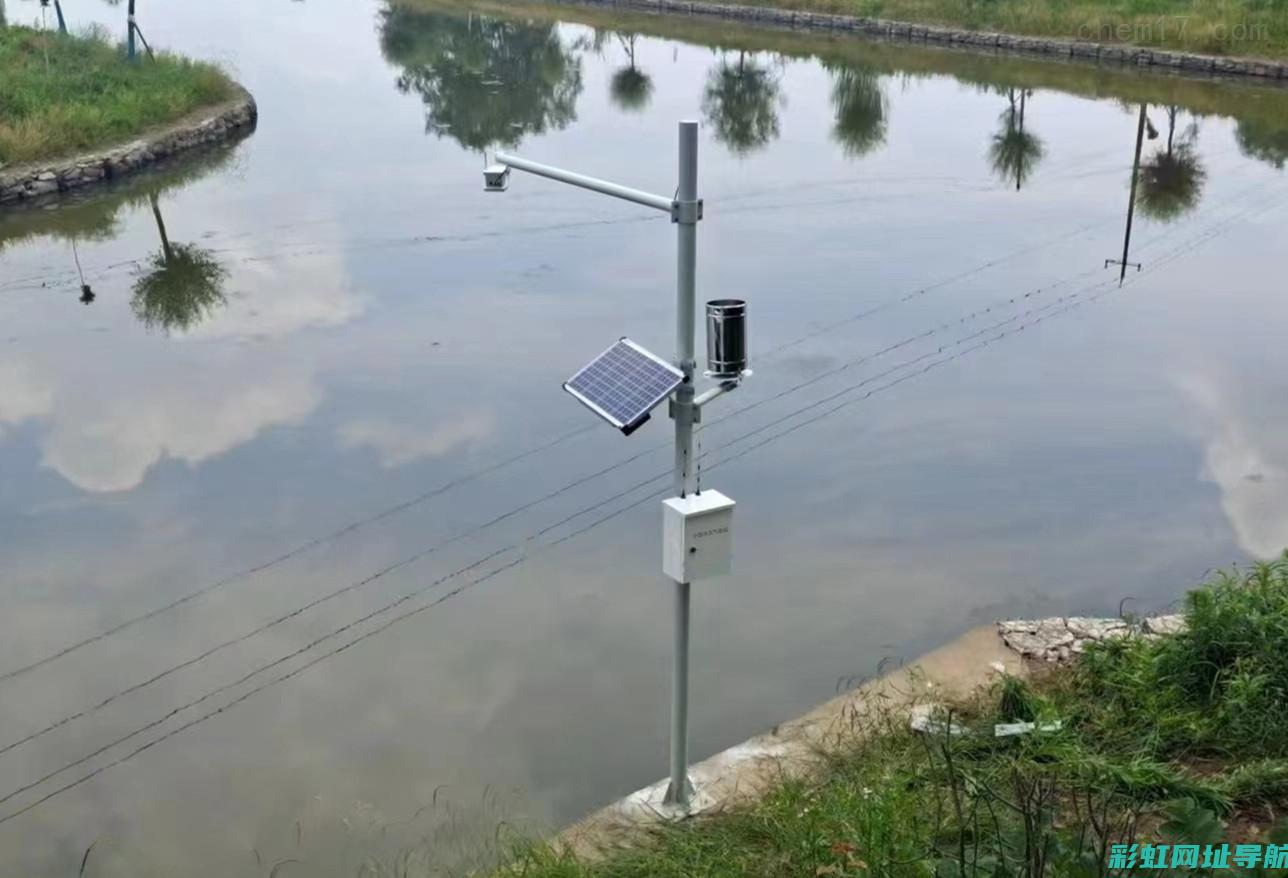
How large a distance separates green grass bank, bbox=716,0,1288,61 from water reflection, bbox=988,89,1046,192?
22.6ft

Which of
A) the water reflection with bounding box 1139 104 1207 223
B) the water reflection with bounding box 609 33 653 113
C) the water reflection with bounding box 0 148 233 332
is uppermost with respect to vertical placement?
the water reflection with bounding box 609 33 653 113

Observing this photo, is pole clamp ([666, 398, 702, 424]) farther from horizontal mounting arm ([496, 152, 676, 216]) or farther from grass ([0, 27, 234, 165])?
grass ([0, 27, 234, 165])

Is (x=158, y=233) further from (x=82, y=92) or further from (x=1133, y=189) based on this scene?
(x=1133, y=189)

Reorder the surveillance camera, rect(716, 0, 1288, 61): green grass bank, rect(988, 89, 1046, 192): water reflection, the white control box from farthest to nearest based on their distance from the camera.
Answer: rect(716, 0, 1288, 61): green grass bank, rect(988, 89, 1046, 192): water reflection, the surveillance camera, the white control box

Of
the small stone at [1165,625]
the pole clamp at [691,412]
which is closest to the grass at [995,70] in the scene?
the small stone at [1165,625]

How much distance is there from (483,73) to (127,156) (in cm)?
1351

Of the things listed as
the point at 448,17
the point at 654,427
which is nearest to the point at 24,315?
the point at 654,427

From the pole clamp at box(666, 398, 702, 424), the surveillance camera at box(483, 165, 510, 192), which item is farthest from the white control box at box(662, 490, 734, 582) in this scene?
the surveillance camera at box(483, 165, 510, 192)

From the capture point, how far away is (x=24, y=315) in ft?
43.2

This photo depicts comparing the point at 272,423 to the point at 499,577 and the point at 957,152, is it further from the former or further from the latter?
the point at 957,152

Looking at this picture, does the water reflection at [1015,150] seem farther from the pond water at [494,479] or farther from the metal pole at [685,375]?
the metal pole at [685,375]

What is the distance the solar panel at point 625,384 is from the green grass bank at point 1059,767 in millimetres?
1472

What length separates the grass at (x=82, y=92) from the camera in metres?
18.8

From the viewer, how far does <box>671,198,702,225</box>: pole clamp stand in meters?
4.59
